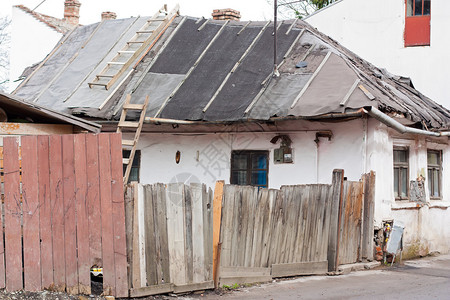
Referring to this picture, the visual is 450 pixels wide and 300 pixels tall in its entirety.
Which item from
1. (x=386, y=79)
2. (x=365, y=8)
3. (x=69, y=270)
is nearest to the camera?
(x=69, y=270)

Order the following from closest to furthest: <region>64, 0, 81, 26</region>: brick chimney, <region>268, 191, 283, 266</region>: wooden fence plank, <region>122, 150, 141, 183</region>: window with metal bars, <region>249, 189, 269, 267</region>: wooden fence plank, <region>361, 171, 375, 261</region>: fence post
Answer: <region>249, 189, 269, 267</region>: wooden fence plank → <region>268, 191, 283, 266</region>: wooden fence plank → <region>361, 171, 375, 261</region>: fence post → <region>122, 150, 141, 183</region>: window with metal bars → <region>64, 0, 81, 26</region>: brick chimney

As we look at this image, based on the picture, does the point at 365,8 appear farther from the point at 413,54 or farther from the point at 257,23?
the point at 257,23

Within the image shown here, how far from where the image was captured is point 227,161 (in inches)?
546

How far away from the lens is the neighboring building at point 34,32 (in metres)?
27.7

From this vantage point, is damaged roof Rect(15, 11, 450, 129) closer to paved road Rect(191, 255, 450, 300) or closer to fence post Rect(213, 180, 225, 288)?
paved road Rect(191, 255, 450, 300)

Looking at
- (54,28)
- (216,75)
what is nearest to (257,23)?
(216,75)

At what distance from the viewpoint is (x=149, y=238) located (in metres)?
8.04

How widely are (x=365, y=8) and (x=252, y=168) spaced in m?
9.78

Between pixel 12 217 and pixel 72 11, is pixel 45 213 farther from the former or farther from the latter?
pixel 72 11

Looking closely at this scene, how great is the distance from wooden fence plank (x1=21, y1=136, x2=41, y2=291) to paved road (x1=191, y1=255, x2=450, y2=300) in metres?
2.24

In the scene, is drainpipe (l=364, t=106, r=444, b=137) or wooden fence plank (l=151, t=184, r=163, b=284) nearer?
wooden fence plank (l=151, t=184, r=163, b=284)

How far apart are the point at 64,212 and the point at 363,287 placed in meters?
4.67

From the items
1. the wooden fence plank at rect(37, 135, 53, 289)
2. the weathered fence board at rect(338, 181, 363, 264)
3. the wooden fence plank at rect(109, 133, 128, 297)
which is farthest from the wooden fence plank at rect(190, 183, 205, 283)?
the weathered fence board at rect(338, 181, 363, 264)

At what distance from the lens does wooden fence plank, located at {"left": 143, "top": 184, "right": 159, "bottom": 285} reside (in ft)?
26.3
